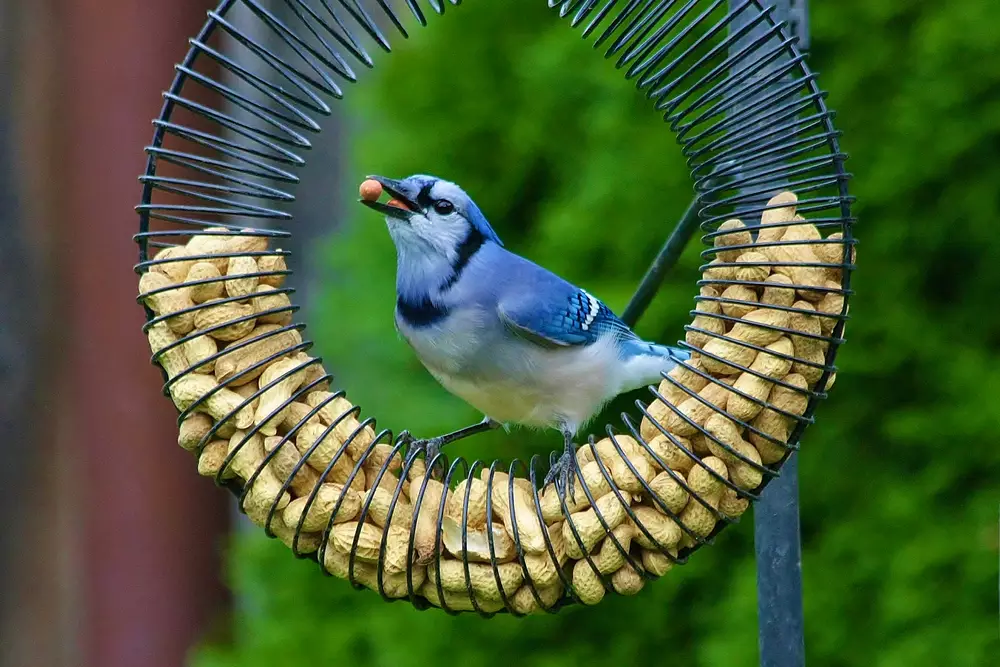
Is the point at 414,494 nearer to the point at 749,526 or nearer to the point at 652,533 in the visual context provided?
the point at 652,533

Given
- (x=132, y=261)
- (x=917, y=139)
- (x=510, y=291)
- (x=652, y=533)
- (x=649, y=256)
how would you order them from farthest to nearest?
(x=132, y=261)
(x=649, y=256)
(x=917, y=139)
(x=510, y=291)
(x=652, y=533)

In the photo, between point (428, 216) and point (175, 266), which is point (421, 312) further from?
point (175, 266)

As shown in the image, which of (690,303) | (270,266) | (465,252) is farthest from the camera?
(690,303)

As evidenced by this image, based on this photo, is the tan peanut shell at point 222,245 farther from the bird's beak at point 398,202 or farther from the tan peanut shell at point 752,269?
the tan peanut shell at point 752,269

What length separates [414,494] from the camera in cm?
127

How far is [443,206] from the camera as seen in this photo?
5.06ft

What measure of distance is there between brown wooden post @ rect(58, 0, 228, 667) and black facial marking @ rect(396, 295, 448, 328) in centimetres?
141

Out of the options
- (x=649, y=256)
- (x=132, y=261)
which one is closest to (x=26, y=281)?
(x=132, y=261)

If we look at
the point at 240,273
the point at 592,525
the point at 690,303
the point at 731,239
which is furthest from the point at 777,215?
the point at 690,303

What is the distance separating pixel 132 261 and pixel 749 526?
166 cm

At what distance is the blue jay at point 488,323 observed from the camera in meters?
1.54

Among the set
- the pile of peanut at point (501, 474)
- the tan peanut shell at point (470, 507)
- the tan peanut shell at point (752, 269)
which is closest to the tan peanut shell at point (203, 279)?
the pile of peanut at point (501, 474)

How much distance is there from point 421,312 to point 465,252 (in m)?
0.11

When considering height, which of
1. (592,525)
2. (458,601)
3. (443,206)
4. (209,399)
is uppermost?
(443,206)
